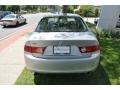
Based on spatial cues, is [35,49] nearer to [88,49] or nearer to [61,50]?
[61,50]

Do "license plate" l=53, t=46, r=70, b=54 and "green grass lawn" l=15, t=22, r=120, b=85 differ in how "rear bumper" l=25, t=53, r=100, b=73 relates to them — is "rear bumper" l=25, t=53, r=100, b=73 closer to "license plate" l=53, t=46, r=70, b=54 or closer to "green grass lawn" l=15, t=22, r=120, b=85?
"license plate" l=53, t=46, r=70, b=54

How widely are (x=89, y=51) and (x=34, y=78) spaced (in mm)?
1638

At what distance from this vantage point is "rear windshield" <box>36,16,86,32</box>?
626 centimetres

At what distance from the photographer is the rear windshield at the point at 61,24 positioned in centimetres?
626

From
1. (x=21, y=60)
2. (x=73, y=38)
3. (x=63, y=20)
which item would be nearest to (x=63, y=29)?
(x=63, y=20)

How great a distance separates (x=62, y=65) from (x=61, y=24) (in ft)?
5.64

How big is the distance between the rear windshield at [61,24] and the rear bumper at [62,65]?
1.24 metres

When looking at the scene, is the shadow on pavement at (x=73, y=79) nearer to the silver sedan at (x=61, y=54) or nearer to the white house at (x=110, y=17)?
the silver sedan at (x=61, y=54)

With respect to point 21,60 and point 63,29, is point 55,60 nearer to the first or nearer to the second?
point 63,29

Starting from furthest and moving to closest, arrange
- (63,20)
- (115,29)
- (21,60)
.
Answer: (115,29), (21,60), (63,20)

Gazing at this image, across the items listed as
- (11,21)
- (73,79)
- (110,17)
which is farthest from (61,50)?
(11,21)

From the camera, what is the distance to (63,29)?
20.5 ft

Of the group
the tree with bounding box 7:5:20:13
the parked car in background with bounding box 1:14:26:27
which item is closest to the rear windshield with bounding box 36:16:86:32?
the parked car in background with bounding box 1:14:26:27

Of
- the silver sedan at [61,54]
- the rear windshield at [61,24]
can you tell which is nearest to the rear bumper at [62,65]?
the silver sedan at [61,54]
